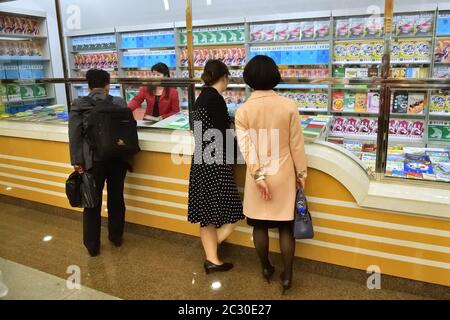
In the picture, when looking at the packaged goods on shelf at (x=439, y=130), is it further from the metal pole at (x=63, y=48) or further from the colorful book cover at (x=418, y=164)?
the metal pole at (x=63, y=48)

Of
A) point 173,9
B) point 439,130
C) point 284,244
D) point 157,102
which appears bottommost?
point 284,244

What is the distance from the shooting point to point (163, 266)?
9.39ft

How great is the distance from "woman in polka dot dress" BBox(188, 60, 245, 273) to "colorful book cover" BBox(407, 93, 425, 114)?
117 cm

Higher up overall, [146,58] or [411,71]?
[146,58]

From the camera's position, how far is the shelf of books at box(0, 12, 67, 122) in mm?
4355

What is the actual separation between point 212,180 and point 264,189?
409 mm

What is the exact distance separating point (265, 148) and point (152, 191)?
4.31 feet

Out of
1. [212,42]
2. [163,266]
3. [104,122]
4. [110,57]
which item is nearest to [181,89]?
[104,122]

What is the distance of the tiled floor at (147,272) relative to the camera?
8.20 ft

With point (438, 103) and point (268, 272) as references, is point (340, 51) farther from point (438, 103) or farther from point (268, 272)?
point (268, 272)

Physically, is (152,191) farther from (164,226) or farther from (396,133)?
(396,133)

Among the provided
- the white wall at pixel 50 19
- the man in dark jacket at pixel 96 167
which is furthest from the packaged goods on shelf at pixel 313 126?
the white wall at pixel 50 19

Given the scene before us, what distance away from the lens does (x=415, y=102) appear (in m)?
2.44

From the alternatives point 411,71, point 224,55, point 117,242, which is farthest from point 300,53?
point 117,242
